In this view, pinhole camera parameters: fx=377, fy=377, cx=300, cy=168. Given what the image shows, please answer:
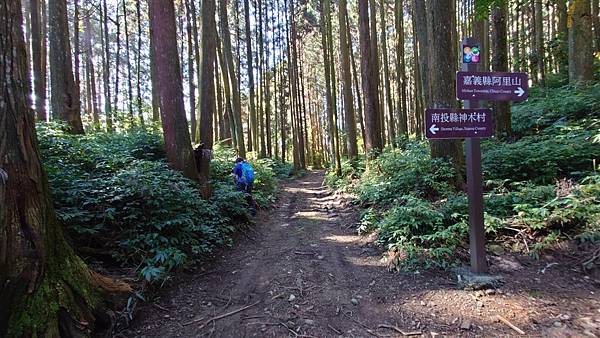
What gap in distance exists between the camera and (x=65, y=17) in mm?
9250

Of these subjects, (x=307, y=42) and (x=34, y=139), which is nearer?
(x=34, y=139)

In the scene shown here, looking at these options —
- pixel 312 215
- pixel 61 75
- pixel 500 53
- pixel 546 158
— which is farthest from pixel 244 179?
pixel 500 53

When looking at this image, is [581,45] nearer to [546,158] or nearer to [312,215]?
[546,158]

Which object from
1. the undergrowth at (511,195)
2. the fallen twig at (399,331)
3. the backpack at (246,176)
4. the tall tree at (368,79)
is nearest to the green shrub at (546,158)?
the undergrowth at (511,195)

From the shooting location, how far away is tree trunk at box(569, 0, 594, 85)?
1073 centimetres

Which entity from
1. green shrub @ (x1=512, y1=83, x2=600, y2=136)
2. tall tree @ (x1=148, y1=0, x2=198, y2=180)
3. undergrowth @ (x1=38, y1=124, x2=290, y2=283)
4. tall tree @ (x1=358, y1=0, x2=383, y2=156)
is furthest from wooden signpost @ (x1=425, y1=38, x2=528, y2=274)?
tall tree @ (x1=358, y1=0, x2=383, y2=156)

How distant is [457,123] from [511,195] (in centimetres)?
216

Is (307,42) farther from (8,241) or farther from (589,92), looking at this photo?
(8,241)

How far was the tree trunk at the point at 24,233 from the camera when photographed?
120 inches

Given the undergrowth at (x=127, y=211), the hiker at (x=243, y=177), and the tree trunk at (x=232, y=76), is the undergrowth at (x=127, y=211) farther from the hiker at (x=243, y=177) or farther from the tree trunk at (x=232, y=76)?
the tree trunk at (x=232, y=76)

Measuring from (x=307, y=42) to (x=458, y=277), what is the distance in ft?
97.0

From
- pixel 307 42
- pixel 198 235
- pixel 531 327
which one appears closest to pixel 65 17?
pixel 198 235

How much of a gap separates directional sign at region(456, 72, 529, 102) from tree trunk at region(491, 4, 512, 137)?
520 cm

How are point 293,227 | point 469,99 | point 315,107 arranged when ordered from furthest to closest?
1. point 315,107
2. point 293,227
3. point 469,99
